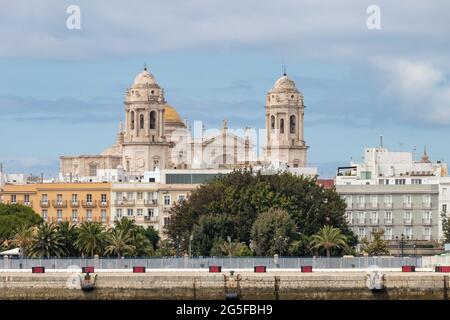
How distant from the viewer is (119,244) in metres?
166

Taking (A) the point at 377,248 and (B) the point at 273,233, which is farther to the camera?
(A) the point at 377,248

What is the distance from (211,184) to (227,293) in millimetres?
53180

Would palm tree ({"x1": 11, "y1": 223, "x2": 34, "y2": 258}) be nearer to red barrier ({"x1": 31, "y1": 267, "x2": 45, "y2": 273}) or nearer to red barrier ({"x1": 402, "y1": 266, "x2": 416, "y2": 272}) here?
red barrier ({"x1": 31, "y1": 267, "x2": 45, "y2": 273})

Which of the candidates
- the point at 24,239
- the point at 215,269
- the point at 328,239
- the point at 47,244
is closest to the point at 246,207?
the point at 328,239

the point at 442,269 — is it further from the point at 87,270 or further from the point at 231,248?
the point at 231,248

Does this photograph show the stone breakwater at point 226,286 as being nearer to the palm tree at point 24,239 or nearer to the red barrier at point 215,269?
the red barrier at point 215,269

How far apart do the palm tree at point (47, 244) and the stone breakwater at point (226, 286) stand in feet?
76.3

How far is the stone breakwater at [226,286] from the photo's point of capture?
5399 inches

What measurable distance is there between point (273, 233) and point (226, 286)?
116 ft

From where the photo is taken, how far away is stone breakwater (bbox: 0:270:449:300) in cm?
13712

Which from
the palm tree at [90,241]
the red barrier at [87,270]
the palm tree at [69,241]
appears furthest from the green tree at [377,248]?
the red barrier at [87,270]
